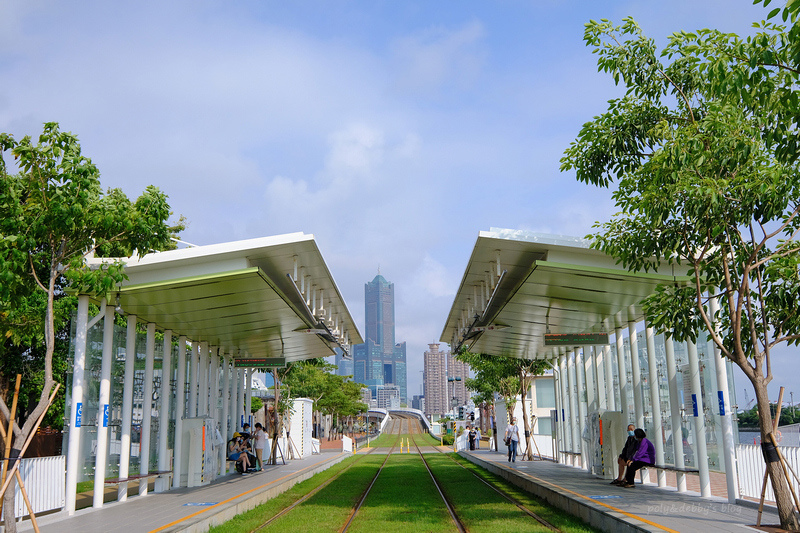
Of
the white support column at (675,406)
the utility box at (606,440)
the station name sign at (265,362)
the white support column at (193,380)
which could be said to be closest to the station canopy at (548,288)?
the white support column at (675,406)

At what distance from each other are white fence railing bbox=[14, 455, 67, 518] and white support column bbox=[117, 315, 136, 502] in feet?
6.79

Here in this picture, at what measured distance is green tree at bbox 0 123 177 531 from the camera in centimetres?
895

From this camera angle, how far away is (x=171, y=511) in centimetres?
1241

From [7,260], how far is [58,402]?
1730 centimetres

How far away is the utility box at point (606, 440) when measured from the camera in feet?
56.9

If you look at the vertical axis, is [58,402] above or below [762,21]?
below

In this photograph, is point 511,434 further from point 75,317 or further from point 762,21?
point 762,21

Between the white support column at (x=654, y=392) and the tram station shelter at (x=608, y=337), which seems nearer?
the tram station shelter at (x=608, y=337)

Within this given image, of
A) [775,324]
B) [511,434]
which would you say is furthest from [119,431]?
[511,434]

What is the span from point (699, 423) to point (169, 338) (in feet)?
40.5

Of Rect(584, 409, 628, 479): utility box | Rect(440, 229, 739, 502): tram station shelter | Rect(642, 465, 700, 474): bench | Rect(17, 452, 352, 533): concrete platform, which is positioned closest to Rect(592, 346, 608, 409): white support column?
Rect(440, 229, 739, 502): tram station shelter

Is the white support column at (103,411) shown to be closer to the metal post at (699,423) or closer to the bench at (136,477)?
the bench at (136,477)

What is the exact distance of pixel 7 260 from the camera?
8.92 metres

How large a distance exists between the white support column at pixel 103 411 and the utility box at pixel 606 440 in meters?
11.9
